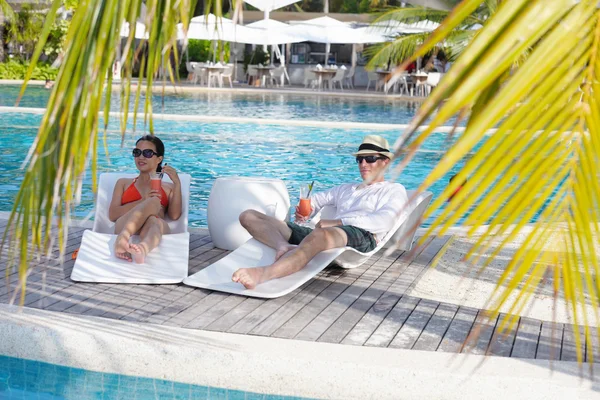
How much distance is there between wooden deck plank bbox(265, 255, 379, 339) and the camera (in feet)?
14.7

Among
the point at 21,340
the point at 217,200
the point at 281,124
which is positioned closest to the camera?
the point at 21,340

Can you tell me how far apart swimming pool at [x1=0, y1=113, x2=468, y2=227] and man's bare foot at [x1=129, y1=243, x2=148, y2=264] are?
3693 mm

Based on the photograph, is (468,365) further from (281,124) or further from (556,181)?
(281,124)

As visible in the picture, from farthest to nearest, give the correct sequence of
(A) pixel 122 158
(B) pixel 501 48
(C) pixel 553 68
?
1. (A) pixel 122 158
2. (C) pixel 553 68
3. (B) pixel 501 48

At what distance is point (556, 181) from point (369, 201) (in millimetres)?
5079

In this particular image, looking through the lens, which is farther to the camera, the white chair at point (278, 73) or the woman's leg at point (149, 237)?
the white chair at point (278, 73)

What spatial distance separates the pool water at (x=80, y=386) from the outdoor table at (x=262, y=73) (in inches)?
1008

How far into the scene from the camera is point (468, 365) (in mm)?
3898

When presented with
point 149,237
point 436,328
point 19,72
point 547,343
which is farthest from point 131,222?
point 19,72

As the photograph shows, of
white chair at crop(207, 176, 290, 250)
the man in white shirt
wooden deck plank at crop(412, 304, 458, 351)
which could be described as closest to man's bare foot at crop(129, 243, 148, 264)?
the man in white shirt

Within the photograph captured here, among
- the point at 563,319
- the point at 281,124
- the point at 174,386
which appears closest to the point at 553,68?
the point at 174,386

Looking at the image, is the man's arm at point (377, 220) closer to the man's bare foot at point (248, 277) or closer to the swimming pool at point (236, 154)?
the man's bare foot at point (248, 277)

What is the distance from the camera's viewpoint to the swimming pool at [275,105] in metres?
20.3

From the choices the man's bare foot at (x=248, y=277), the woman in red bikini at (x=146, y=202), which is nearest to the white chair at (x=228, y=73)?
the woman in red bikini at (x=146, y=202)
